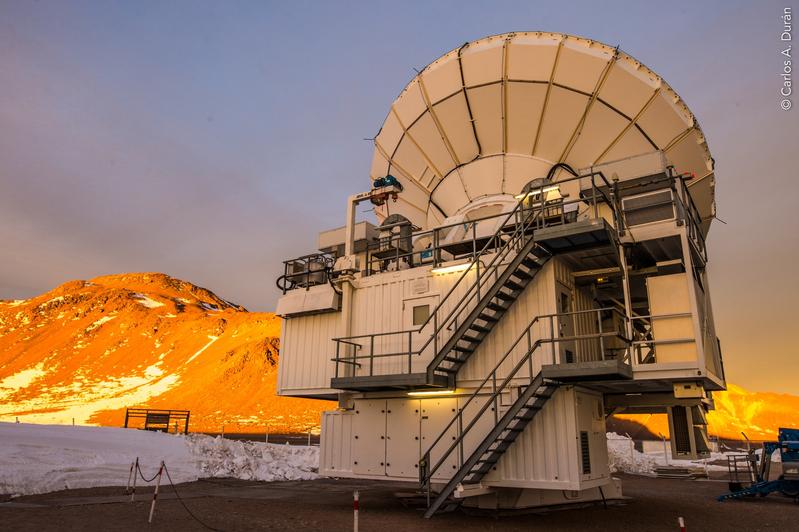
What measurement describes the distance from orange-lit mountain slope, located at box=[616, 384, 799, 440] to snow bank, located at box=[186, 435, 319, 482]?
163 ft

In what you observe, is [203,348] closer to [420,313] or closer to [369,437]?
[369,437]

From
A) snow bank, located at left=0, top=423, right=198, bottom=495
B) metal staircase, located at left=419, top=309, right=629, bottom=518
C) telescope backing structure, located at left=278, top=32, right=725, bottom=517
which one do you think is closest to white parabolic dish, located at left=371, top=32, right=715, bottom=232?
telescope backing structure, located at left=278, top=32, right=725, bottom=517

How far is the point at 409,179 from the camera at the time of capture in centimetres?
2016

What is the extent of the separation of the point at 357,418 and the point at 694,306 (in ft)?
29.7

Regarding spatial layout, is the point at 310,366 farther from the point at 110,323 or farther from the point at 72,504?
the point at 110,323

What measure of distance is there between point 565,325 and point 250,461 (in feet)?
57.5

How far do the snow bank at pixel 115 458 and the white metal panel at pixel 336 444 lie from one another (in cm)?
838

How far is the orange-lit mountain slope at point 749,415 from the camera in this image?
67.4 meters

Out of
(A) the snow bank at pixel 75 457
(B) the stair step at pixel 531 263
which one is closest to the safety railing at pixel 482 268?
(B) the stair step at pixel 531 263

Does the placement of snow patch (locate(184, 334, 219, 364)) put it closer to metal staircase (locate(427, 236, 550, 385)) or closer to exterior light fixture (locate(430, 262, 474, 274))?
exterior light fixture (locate(430, 262, 474, 274))

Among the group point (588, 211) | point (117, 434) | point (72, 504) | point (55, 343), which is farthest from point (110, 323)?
point (588, 211)

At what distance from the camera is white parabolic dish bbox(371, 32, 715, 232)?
623 inches

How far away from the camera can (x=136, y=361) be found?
292 ft

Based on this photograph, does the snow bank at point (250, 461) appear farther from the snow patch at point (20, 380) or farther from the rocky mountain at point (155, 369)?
the snow patch at point (20, 380)
